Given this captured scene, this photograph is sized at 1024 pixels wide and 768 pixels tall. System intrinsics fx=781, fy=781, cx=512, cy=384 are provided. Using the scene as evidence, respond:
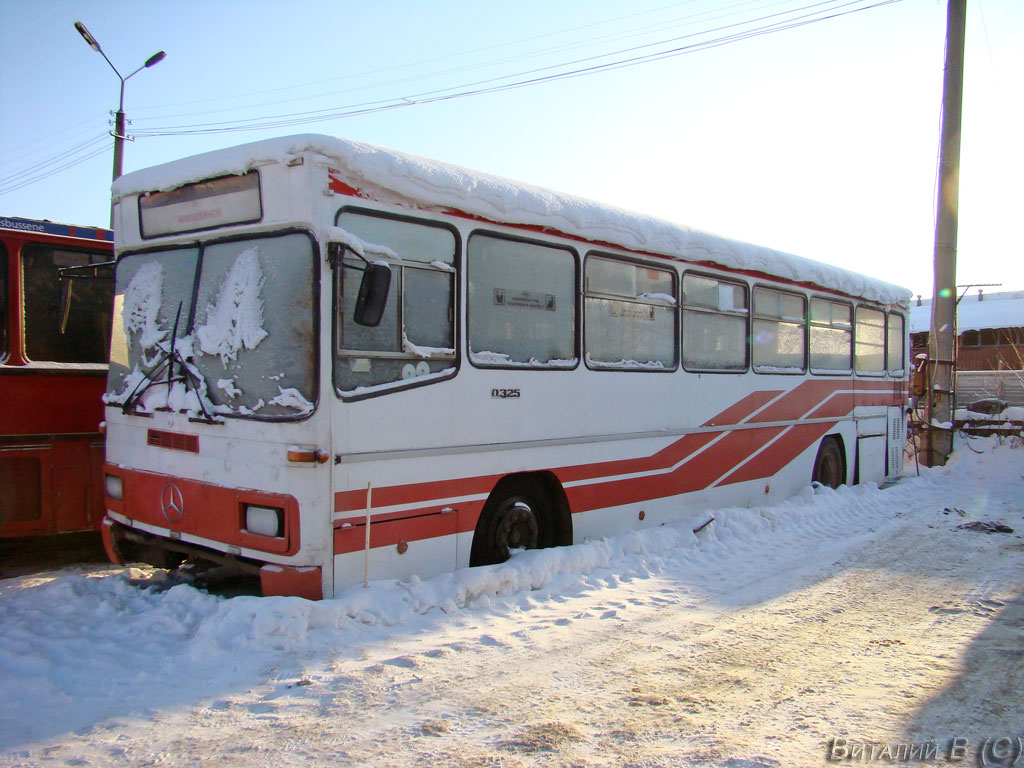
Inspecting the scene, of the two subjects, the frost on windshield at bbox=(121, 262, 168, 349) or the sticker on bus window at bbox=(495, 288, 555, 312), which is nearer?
the frost on windshield at bbox=(121, 262, 168, 349)

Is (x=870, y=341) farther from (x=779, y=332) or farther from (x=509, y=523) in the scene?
(x=509, y=523)

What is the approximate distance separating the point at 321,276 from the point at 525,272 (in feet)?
6.19

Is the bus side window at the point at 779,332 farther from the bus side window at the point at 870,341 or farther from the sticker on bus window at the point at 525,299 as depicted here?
the sticker on bus window at the point at 525,299

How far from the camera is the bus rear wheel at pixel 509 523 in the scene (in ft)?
19.1

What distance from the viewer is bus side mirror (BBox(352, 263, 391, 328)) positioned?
4566 millimetres

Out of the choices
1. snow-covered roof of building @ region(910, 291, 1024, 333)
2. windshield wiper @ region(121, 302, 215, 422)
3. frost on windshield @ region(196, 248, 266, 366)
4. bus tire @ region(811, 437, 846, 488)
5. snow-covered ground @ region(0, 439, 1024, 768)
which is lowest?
snow-covered ground @ region(0, 439, 1024, 768)

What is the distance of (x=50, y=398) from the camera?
6.68 meters

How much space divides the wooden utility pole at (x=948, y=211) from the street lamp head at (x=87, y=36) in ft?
54.7

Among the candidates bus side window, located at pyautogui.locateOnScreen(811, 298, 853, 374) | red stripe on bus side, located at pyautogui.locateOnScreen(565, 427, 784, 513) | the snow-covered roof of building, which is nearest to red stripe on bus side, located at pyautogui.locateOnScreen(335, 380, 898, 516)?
red stripe on bus side, located at pyautogui.locateOnScreen(565, 427, 784, 513)

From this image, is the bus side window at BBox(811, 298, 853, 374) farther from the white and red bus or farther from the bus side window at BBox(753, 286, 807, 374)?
the white and red bus

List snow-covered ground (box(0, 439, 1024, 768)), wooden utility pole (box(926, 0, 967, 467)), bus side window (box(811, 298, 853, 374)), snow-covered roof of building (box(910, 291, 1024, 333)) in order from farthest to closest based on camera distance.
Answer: snow-covered roof of building (box(910, 291, 1024, 333))
wooden utility pole (box(926, 0, 967, 467))
bus side window (box(811, 298, 853, 374))
snow-covered ground (box(0, 439, 1024, 768))

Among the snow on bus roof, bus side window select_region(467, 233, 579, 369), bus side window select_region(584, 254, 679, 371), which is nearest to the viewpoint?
the snow on bus roof

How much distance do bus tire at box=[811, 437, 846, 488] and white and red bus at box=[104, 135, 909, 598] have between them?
3.42 m

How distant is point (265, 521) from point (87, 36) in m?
15.9
